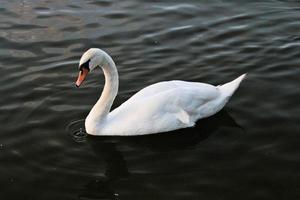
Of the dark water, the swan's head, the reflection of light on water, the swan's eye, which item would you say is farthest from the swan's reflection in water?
the swan's eye

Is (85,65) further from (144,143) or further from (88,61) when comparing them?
(144,143)

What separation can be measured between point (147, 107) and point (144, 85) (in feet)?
6.10

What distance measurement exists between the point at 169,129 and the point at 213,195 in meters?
1.94

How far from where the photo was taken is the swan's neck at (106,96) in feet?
31.0

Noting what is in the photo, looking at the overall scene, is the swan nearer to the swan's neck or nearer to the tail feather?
the swan's neck

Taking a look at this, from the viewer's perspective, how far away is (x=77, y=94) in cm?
1095

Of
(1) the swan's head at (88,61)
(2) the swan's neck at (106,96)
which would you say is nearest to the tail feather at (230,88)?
(2) the swan's neck at (106,96)

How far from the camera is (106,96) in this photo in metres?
9.62

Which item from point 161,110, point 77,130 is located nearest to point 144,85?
point 161,110

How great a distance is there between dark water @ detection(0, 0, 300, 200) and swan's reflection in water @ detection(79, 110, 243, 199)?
0.03 metres

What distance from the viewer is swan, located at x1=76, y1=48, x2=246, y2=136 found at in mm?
9328

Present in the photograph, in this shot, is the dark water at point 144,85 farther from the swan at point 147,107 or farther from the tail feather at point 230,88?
the tail feather at point 230,88

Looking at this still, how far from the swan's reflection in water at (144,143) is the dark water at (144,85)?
25 mm

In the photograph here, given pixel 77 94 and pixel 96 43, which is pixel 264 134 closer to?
pixel 77 94
